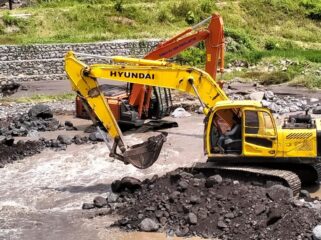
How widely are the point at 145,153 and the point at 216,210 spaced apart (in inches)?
114

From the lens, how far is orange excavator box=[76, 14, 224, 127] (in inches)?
771

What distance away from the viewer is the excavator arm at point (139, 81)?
15.1 metres

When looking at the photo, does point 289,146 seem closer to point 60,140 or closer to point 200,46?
point 60,140

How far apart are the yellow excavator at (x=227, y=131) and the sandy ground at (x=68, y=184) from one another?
71.1 inches

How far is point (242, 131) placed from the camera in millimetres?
14133

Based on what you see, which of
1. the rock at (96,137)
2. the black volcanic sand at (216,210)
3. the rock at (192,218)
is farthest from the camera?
the rock at (96,137)

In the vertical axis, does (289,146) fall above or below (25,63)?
above

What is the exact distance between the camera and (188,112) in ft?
82.9

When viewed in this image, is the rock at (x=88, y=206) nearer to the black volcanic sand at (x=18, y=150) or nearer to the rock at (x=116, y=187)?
the rock at (x=116, y=187)

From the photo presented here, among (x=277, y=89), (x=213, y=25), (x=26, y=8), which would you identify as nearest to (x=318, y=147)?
(x=213, y=25)

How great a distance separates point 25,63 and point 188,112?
14339 millimetres

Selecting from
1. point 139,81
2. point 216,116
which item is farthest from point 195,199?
point 139,81

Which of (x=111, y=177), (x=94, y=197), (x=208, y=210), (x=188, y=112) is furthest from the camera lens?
(x=188, y=112)

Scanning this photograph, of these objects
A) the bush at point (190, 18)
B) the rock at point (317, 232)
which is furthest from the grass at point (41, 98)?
the rock at point (317, 232)
